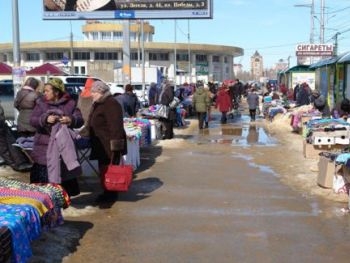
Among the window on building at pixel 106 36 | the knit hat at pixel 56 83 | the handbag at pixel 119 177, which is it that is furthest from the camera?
the window on building at pixel 106 36

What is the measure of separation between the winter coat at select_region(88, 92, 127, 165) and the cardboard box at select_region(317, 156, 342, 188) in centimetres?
311

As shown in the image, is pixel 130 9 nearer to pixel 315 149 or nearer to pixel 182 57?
pixel 315 149

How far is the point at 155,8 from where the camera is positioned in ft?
60.5

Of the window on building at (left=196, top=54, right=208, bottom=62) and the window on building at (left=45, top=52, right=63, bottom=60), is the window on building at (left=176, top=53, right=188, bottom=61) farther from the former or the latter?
the window on building at (left=45, top=52, right=63, bottom=60)

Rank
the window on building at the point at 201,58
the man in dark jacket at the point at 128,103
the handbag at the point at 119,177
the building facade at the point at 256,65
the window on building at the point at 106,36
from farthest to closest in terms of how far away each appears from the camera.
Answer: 1. the building facade at the point at 256,65
2. the window on building at the point at 201,58
3. the window on building at the point at 106,36
4. the man in dark jacket at the point at 128,103
5. the handbag at the point at 119,177

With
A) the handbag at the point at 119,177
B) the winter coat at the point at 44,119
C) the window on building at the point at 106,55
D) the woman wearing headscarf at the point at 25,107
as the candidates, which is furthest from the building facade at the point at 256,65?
the winter coat at the point at 44,119

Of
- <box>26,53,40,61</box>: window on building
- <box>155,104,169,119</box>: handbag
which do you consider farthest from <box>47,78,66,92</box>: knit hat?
<box>26,53,40,61</box>: window on building

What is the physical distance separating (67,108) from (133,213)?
1599mm

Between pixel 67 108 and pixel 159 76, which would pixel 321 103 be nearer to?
pixel 67 108

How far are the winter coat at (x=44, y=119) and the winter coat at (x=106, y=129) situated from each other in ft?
2.25

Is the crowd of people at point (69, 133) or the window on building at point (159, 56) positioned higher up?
the window on building at point (159, 56)

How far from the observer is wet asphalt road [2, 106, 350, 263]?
230 inches

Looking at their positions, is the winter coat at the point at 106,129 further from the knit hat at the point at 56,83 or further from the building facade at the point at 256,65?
the building facade at the point at 256,65

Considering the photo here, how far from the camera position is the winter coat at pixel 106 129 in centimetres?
772
